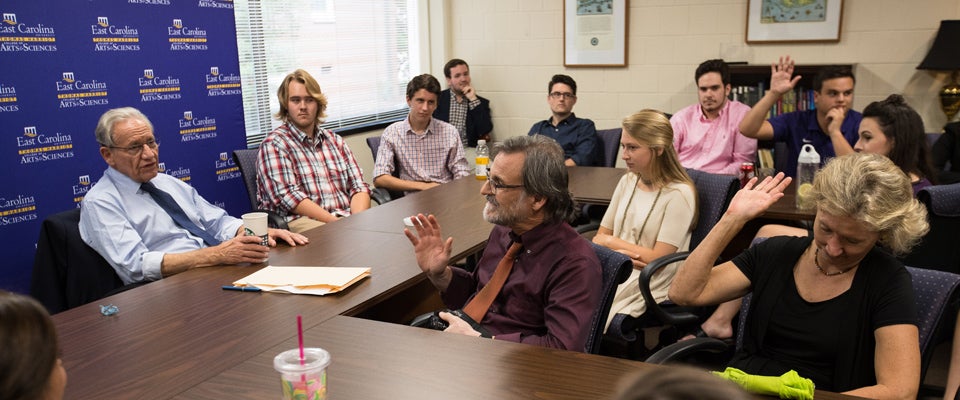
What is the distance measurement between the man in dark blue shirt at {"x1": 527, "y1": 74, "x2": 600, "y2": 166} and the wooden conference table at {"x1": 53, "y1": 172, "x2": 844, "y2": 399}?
2836 mm

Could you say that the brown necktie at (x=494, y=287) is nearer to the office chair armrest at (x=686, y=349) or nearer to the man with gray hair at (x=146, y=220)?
the office chair armrest at (x=686, y=349)

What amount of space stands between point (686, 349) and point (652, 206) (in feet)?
3.63

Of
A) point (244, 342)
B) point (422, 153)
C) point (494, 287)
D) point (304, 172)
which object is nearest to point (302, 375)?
point (244, 342)

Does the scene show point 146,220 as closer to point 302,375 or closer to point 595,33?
point 302,375

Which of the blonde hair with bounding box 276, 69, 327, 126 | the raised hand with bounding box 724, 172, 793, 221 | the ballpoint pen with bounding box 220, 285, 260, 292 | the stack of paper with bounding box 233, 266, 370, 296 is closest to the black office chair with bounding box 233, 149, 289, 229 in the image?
the blonde hair with bounding box 276, 69, 327, 126

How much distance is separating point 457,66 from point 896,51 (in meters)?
3.36

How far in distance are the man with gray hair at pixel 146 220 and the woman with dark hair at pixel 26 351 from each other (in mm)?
1611

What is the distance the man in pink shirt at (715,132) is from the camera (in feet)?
16.0

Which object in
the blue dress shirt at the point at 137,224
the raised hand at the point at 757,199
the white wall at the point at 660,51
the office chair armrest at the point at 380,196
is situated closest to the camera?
the raised hand at the point at 757,199

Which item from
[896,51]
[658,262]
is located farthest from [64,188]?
[896,51]

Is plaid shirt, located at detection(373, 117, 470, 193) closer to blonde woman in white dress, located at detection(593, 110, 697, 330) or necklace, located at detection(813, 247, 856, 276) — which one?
blonde woman in white dress, located at detection(593, 110, 697, 330)

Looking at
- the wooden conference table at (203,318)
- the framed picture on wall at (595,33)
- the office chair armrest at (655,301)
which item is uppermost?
the framed picture on wall at (595,33)

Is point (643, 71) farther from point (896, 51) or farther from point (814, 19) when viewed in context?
point (896, 51)

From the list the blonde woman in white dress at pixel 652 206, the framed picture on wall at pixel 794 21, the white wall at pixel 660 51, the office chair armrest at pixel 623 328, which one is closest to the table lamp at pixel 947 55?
the white wall at pixel 660 51
